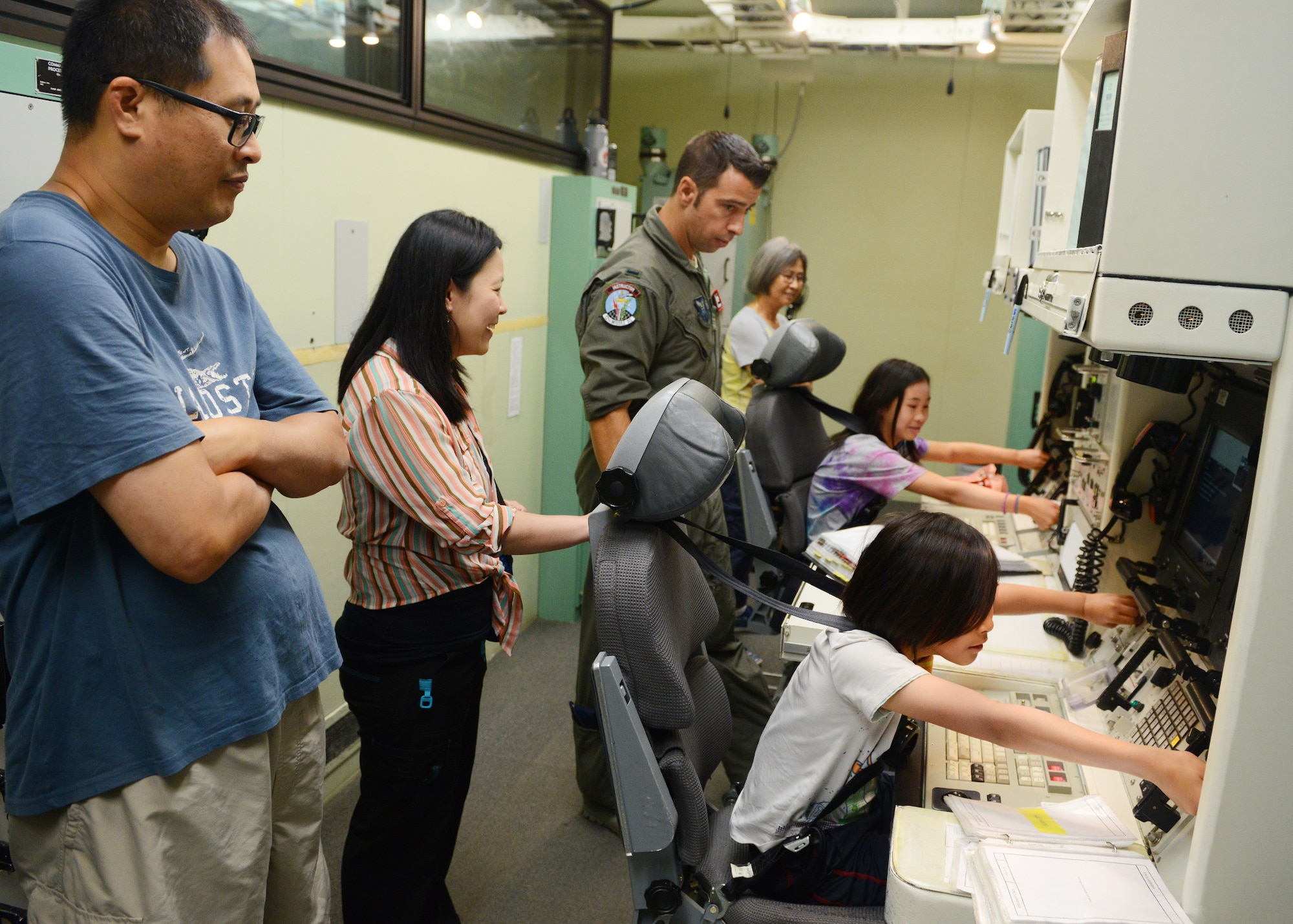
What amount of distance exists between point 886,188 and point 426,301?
4389mm

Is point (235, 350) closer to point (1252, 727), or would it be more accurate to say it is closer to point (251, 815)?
point (251, 815)

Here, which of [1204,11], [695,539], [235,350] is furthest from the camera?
[695,539]

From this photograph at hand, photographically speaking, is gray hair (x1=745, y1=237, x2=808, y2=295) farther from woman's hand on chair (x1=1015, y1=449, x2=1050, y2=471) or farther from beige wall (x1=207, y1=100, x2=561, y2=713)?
woman's hand on chair (x1=1015, y1=449, x2=1050, y2=471)

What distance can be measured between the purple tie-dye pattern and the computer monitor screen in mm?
1008

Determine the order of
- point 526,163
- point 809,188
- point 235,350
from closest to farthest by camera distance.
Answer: point 235,350, point 526,163, point 809,188

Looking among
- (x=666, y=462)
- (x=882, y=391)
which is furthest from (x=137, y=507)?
(x=882, y=391)

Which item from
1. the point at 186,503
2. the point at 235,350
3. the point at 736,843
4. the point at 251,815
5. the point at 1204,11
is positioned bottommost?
the point at 736,843

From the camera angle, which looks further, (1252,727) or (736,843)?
(736,843)

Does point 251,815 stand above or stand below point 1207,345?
below

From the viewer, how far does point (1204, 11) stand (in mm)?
896

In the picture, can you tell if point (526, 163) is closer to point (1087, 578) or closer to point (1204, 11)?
point (1087, 578)

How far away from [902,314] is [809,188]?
902 millimetres

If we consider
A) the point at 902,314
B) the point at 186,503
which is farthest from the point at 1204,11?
the point at 902,314

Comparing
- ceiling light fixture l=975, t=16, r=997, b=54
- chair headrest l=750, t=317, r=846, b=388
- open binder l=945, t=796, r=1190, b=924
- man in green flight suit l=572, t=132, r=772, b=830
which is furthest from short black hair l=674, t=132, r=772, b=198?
ceiling light fixture l=975, t=16, r=997, b=54
